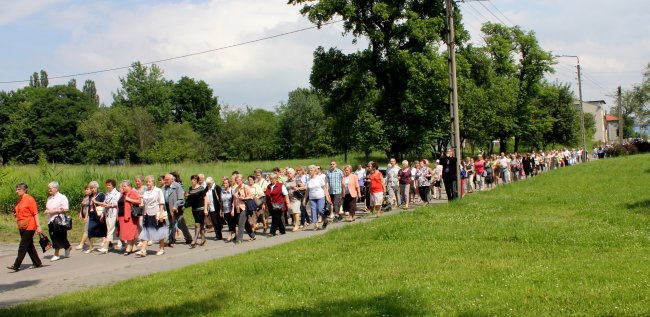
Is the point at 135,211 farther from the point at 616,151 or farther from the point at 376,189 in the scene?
the point at 616,151

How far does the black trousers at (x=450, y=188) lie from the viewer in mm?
22477


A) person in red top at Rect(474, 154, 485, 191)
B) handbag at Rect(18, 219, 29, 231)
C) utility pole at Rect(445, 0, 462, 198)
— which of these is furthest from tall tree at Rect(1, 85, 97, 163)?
handbag at Rect(18, 219, 29, 231)

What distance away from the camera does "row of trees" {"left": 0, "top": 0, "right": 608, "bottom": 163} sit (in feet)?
123

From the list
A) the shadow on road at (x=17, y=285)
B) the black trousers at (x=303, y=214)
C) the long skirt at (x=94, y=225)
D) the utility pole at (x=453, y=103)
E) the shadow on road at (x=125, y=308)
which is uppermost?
the utility pole at (x=453, y=103)

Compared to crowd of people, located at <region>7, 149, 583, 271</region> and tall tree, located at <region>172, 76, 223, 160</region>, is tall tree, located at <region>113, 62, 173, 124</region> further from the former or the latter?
crowd of people, located at <region>7, 149, 583, 271</region>

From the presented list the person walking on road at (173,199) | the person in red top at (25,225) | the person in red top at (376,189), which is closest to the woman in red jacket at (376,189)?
the person in red top at (376,189)

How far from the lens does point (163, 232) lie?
14.6 m

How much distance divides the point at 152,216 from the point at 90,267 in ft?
6.00

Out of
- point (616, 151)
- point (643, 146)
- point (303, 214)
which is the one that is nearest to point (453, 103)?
point (303, 214)

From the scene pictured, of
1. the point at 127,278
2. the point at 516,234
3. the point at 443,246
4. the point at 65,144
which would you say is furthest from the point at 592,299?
the point at 65,144

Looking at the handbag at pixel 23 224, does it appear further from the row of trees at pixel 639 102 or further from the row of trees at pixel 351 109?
the row of trees at pixel 639 102

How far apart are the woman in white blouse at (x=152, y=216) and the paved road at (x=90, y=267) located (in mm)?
451

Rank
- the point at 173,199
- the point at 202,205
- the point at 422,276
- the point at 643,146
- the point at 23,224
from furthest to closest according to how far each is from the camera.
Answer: the point at 643,146, the point at 202,205, the point at 173,199, the point at 23,224, the point at 422,276

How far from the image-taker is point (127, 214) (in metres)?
14.7
